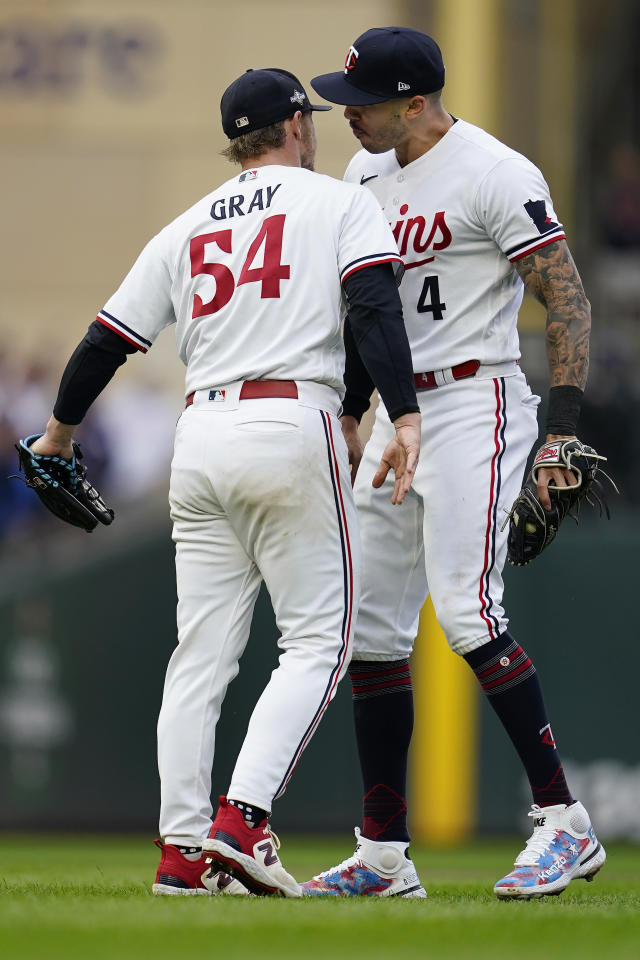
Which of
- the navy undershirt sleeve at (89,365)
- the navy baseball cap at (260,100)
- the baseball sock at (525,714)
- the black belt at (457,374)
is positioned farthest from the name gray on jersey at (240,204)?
the baseball sock at (525,714)

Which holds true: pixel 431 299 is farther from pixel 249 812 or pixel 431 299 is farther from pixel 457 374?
pixel 249 812

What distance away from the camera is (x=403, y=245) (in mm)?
4535

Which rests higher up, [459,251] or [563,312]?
[459,251]

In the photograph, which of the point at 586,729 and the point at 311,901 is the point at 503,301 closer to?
the point at 311,901

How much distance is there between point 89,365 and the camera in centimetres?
426

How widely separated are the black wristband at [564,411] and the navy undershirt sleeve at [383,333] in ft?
1.40

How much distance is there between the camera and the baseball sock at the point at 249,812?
12.7ft

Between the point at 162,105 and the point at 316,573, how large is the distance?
10.4 meters

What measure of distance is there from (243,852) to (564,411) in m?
1.46

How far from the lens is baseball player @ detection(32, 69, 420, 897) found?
13.2 feet

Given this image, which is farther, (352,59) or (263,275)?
(352,59)

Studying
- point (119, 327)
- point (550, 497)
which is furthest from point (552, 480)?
point (119, 327)

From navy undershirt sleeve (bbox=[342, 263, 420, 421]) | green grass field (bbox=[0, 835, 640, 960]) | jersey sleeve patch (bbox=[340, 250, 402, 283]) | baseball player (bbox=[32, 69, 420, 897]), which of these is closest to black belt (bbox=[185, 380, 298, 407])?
baseball player (bbox=[32, 69, 420, 897])

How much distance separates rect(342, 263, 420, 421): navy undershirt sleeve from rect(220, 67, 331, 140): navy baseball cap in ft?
1.75
